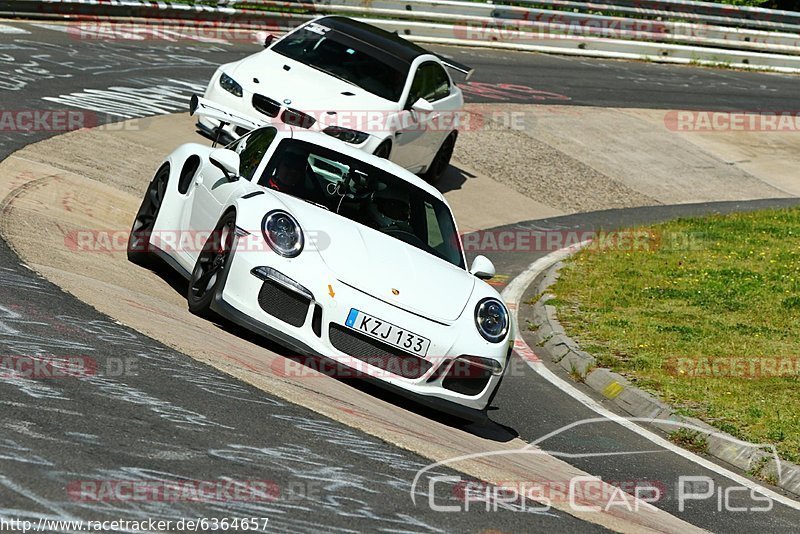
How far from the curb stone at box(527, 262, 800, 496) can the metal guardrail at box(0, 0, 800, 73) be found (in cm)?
1264

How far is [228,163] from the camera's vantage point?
340 inches

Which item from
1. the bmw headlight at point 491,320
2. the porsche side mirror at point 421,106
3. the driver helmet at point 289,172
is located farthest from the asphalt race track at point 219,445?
the porsche side mirror at point 421,106

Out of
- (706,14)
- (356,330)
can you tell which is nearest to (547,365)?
(356,330)

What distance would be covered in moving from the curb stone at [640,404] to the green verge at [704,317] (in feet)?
0.35

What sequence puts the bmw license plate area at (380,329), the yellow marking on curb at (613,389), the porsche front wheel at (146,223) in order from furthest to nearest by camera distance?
the yellow marking on curb at (613,389), the porsche front wheel at (146,223), the bmw license plate area at (380,329)

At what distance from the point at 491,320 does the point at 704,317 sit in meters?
4.54

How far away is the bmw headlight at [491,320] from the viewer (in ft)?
25.7

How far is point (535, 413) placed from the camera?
896 centimetres

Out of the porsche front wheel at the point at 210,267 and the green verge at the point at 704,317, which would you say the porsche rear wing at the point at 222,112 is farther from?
the porsche front wheel at the point at 210,267

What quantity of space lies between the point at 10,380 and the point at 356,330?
238cm

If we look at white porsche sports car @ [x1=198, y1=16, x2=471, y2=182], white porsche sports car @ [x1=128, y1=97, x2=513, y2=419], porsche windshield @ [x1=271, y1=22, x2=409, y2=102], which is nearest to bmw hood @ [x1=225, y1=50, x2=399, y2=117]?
white porsche sports car @ [x1=198, y1=16, x2=471, y2=182]

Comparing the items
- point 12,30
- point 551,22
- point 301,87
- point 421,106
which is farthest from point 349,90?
point 551,22

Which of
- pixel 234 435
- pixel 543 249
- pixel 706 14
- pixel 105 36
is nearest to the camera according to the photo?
pixel 234 435

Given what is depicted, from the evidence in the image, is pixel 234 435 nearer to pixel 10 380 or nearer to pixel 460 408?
pixel 10 380
